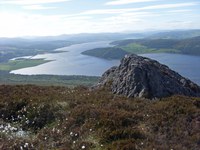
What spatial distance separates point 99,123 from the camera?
1320 centimetres

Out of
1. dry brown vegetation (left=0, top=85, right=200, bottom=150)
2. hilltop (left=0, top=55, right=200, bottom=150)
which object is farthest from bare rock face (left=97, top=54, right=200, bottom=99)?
dry brown vegetation (left=0, top=85, right=200, bottom=150)

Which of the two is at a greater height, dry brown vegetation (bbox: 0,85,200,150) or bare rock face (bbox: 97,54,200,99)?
bare rock face (bbox: 97,54,200,99)

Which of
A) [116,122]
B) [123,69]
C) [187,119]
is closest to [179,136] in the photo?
[187,119]

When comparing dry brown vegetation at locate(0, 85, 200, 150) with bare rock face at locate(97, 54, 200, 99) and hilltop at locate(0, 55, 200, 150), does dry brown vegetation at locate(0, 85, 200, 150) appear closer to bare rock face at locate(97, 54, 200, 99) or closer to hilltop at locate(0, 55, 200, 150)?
hilltop at locate(0, 55, 200, 150)

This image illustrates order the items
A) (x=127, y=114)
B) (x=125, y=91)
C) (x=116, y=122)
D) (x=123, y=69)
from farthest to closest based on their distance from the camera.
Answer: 1. (x=123, y=69)
2. (x=125, y=91)
3. (x=127, y=114)
4. (x=116, y=122)

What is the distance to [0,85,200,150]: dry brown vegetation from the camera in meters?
11.6

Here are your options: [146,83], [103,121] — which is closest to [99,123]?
[103,121]

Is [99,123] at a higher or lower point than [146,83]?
lower

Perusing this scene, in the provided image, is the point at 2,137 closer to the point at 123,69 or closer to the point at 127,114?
the point at 127,114

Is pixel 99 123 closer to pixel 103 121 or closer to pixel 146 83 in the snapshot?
pixel 103 121

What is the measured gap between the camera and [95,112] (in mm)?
14484

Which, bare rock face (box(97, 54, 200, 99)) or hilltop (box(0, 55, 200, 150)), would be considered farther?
bare rock face (box(97, 54, 200, 99))

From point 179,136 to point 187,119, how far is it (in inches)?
74.1

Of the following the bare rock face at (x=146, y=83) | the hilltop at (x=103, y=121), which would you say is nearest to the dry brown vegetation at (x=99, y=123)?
the hilltop at (x=103, y=121)
